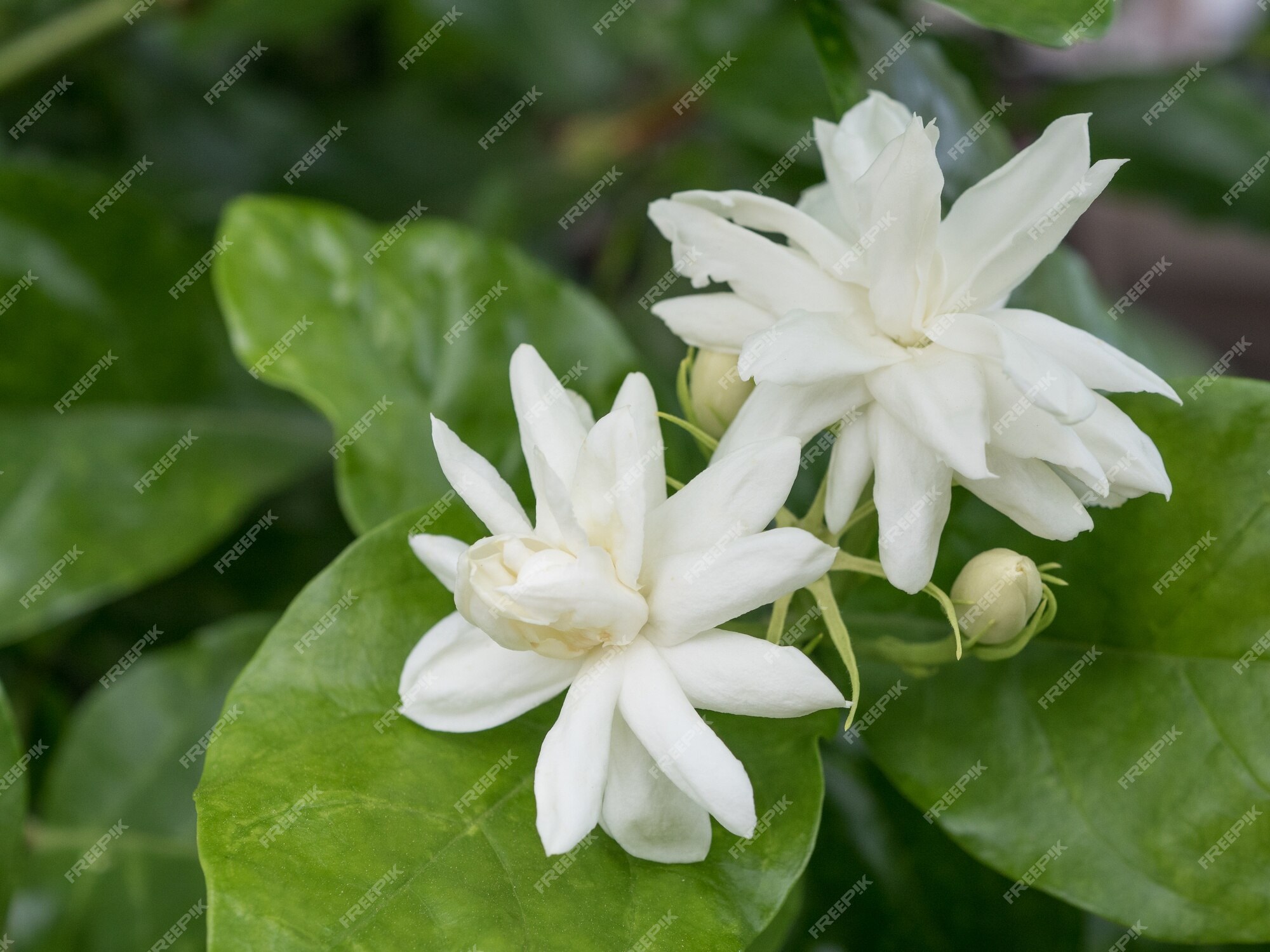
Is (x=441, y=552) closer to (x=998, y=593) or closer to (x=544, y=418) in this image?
(x=544, y=418)

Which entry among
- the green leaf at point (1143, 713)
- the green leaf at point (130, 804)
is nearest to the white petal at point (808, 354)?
the green leaf at point (1143, 713)

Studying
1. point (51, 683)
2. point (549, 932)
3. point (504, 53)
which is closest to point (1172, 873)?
point (549, 932)

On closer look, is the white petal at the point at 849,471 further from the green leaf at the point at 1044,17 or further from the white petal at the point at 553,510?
the green leaf at the point at 1044,17

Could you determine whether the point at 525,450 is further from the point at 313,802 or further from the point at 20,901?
the point at 20,901

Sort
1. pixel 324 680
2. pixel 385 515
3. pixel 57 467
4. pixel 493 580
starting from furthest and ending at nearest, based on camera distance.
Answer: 1. pixel 57 467
2. pixel 385 515
3. pixel 324 680
4. pixel 493 580

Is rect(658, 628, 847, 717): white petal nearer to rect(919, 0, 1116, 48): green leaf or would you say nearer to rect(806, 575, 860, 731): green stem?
rect(806, 575, 860, 731): green stem

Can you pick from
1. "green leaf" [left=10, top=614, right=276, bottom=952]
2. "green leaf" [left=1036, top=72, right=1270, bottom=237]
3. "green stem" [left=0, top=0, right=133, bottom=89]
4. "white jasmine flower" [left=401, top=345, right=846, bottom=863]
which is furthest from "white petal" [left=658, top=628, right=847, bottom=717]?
"green leaf" [left=1036, top=72, right=1270, bottom=237]

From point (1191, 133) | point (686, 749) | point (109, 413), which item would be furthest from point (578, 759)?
point (1191, 133)
